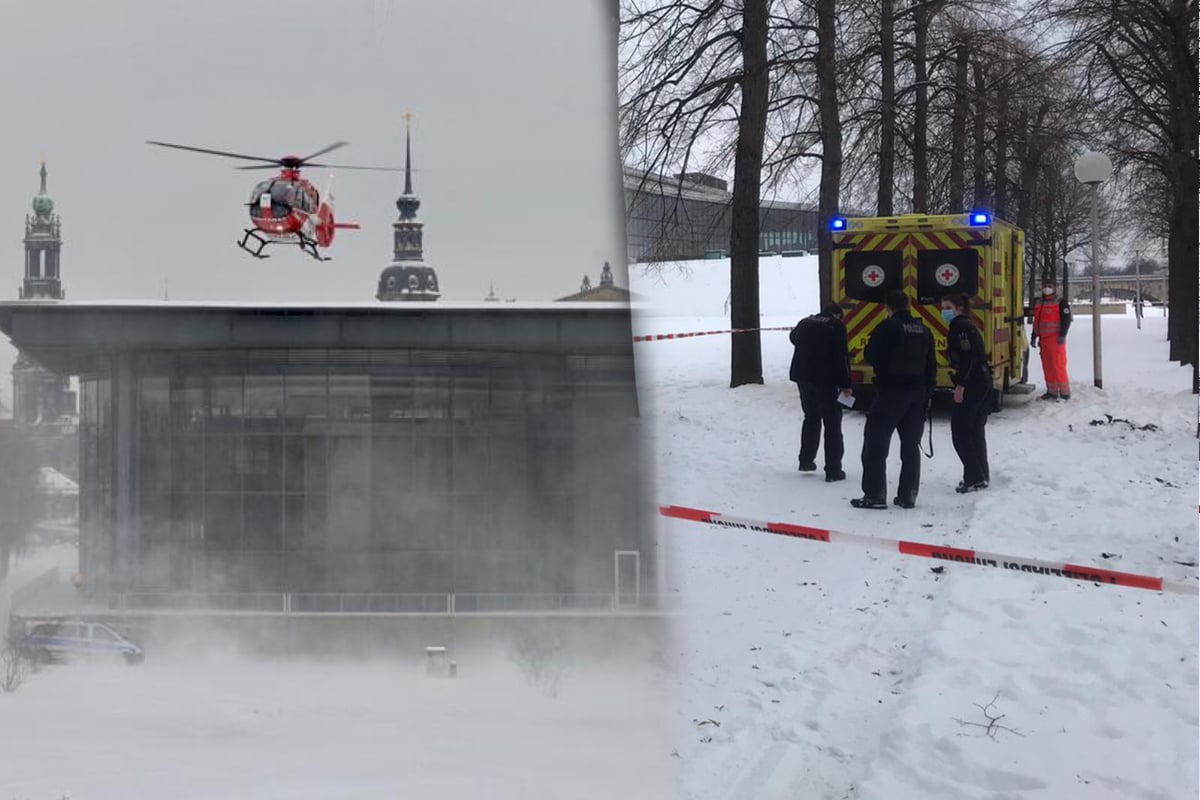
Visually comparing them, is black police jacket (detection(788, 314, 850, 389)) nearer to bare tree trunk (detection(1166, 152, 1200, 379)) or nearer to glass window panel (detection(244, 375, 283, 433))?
bare tree trunk (detection(1166, 152, 1200, 379))

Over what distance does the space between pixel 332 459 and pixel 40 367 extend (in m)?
0.31

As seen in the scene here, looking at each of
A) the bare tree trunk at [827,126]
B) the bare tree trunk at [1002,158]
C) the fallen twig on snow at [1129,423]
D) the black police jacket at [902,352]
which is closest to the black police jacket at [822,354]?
the black police jacket at [902,352]

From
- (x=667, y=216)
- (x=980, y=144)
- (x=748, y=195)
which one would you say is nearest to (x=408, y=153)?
(x=667, y=216)

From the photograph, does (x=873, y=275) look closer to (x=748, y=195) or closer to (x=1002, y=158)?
(x=748, y=195)

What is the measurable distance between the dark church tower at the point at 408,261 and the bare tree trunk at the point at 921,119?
11.7 meters

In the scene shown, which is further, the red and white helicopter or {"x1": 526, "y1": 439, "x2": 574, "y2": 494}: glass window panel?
{"x1": 526, "y1": 439, "x2": 574, "y2": 494}: glass window panel

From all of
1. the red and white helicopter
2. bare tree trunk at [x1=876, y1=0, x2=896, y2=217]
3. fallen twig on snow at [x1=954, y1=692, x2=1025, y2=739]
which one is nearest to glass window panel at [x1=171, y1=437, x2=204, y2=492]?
the red and white helicopter

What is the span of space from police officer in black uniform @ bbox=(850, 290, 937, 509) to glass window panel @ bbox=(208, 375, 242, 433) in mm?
5372

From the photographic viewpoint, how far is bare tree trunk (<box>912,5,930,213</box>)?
12344mm

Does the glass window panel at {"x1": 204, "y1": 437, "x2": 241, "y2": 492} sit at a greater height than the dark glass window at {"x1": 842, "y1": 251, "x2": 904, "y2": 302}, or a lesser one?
lesser

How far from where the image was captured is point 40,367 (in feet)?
3.98

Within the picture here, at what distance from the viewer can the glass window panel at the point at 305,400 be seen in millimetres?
1250

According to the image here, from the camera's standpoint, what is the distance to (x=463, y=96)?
1372 mm

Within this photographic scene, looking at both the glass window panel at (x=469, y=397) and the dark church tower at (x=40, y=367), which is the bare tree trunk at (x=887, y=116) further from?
the dark church tower at (x=40, y=367)
